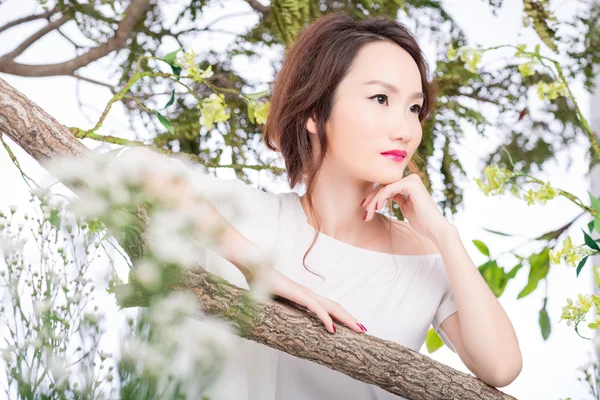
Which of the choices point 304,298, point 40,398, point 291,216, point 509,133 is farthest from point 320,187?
point 509,133

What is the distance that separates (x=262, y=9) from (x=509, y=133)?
2.69 feet

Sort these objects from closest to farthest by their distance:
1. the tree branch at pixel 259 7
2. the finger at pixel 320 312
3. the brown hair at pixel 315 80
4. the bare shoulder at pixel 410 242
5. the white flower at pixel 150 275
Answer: the white flower at pixel 150 275
the finger at pixel 320 312
the brown hair at pixel 315 80
the bare shoulder at pixel 410 242
the tree branch at pixel 259 7

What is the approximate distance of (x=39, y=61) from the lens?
197 centimetres

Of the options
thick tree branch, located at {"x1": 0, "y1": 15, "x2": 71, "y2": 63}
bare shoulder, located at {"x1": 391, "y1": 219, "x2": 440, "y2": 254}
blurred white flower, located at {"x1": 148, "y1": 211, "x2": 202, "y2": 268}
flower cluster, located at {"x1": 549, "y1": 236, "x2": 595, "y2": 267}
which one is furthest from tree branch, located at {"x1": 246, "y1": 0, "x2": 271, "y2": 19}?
blurred white flower, located at {"x1": 148, "y1": 211, "x2": 202, "y2": 268}

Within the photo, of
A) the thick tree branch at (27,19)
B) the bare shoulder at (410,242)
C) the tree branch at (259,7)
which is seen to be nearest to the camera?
the bare shoulder at (410,242)

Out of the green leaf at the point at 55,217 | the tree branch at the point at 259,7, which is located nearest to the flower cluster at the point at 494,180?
the tree branch at the point at 259,7

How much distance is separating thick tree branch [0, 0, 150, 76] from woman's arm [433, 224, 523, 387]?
103 centimetres

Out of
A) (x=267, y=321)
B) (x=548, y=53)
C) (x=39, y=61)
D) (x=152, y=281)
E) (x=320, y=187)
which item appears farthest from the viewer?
(x=548, y=53)

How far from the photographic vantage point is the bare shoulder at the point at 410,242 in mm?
1324

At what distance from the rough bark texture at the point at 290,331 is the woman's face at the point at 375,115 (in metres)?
0.30

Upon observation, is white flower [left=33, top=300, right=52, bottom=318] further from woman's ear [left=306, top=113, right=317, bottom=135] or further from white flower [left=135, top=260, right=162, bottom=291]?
woman's ear [left=306, top=113, right=317, bottom=135]

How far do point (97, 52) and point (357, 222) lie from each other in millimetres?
881

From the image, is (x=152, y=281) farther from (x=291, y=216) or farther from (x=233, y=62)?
(x=233, y=62)

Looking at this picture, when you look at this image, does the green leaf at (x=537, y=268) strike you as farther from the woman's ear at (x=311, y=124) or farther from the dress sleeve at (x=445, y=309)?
the woman's ear at (x=311, y=124)
